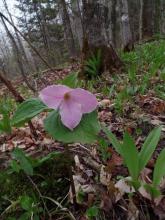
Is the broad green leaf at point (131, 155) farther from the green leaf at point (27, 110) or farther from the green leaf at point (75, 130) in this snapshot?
the green leaf at point (27, 110)

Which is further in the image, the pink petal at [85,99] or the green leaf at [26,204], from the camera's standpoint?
the green leaf at [26,204]

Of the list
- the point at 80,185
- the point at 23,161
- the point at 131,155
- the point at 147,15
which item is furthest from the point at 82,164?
the point at 147,15

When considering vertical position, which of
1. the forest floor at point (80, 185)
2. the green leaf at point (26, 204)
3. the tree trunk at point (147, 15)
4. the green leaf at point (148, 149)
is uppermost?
the green leaf at point (148, 149)

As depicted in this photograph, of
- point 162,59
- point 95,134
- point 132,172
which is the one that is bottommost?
point 162,59

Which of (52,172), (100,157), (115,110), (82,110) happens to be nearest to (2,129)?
(52,172)

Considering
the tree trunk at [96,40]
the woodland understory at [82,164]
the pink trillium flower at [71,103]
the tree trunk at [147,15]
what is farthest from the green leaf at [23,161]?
the tree trunk at [147,15]

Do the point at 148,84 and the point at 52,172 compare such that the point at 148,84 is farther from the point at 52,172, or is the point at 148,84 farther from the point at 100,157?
the point at 52,172

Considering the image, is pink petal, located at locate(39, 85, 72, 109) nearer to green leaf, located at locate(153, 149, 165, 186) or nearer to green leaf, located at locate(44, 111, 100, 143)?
green leaf, located at locate(44, 111, 100, 143)
